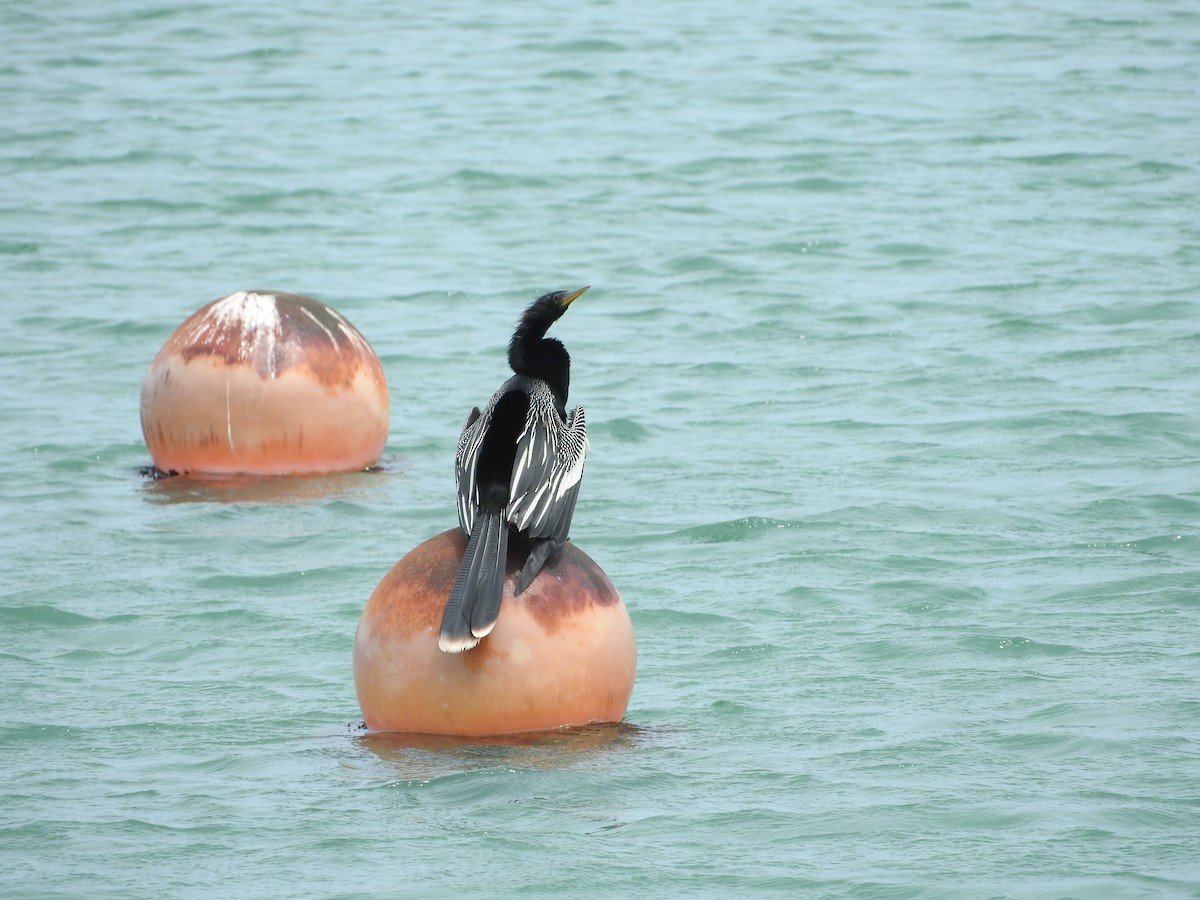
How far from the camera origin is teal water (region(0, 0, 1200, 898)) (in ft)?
23.3

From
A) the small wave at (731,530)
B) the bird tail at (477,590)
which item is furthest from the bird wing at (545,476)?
the small wave at (731,530)

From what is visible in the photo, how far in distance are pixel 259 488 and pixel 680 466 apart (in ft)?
9.80

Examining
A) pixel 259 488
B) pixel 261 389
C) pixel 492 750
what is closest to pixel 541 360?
pixel 492 750

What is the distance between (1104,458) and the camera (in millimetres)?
13312

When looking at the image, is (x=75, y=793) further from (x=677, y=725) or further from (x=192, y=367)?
(x=192, y=367)

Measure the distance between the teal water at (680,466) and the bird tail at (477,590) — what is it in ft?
1.76

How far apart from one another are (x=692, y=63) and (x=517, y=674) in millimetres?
25788

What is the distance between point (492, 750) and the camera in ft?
24.1

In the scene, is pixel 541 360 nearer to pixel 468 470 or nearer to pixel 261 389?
pixel 468 470

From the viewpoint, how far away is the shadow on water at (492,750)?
732 cm

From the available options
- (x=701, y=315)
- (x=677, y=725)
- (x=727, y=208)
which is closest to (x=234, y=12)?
(x=727, y=208)

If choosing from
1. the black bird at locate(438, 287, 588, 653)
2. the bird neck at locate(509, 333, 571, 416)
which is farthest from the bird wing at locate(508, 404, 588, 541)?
the bird neck at locate(509, 333, 571, 416)

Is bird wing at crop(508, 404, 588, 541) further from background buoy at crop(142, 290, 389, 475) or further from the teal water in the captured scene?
background buoy at crop(142, 290, 389, 475)

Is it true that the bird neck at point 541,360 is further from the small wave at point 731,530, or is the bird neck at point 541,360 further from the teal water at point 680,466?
the small wave at point 731,530
